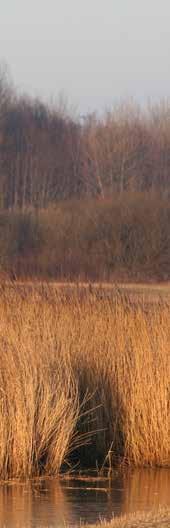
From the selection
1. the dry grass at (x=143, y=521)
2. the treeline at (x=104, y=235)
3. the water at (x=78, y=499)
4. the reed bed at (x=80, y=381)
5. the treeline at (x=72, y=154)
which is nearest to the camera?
the dry grass at (x=143, y=521)

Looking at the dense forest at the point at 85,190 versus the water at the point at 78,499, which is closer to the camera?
the water at the point at 78,499

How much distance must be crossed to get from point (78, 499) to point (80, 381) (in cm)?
179

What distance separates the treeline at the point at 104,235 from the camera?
123 ft

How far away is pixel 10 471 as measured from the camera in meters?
9.92

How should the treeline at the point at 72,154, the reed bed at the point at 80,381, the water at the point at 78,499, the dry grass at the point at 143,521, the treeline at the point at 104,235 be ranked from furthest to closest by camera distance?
the treeline at the point at 72,154
the treeline at the point at 104,235
the reed bed at the point at 80,381
the water at the point at 78,499
the dry grass at the point at 143,521

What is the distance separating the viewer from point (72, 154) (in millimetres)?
54094

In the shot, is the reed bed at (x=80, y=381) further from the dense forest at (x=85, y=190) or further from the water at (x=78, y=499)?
the dense forest at (x=85, y=190)

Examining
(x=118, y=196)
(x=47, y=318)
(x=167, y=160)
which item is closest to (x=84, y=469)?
(x=47, y=318)

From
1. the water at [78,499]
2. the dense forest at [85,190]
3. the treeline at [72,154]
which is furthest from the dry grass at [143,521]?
the treeline at [72,154]

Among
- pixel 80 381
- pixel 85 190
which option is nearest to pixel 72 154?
pixel 85 190

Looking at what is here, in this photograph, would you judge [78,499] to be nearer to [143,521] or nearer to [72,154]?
[143,521]

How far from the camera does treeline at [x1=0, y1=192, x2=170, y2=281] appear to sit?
123ft

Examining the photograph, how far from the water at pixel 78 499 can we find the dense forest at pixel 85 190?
19028 millimetres

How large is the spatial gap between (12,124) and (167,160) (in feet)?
30.3
